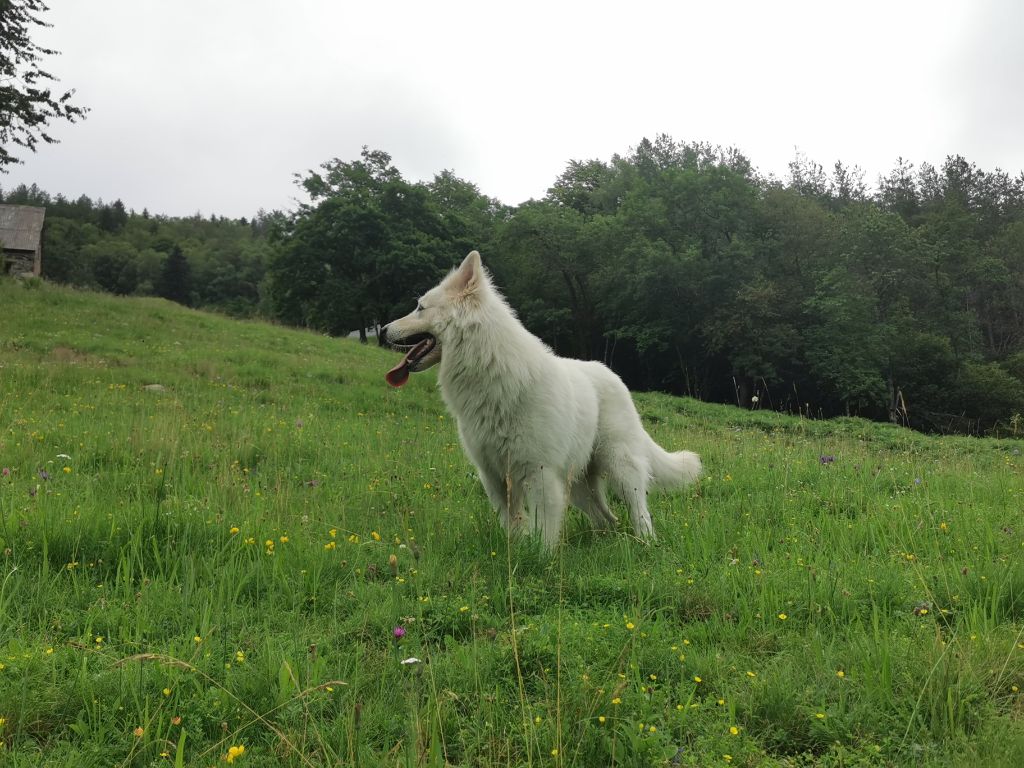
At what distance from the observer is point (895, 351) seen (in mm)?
35531

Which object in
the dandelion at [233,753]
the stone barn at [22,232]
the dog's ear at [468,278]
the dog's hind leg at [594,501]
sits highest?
the stone barn at [22,232]

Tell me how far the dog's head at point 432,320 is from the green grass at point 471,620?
4.00 ft

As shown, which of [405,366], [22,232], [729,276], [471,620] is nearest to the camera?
[471,620]

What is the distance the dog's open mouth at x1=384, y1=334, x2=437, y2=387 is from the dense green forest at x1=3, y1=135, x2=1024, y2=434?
92.3ft

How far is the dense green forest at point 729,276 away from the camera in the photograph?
3522cm

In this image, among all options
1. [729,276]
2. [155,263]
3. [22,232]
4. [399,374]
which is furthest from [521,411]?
[155,263]

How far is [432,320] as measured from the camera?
4.80 meters

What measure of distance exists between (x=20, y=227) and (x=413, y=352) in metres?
41.3

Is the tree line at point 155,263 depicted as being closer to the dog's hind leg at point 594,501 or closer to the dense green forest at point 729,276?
the dense green forest at point 729,276

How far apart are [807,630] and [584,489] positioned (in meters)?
2.42

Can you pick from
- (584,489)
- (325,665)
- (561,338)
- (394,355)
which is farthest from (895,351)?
(325,665)

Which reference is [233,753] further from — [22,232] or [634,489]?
[22,232]

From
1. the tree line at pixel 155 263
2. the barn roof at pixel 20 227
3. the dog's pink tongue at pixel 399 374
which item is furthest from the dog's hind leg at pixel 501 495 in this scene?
the tree line at pixel 155 263

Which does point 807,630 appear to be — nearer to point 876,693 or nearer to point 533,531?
point 876,693
